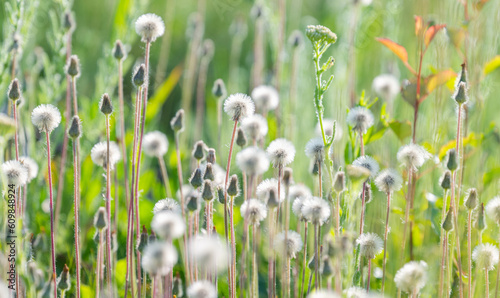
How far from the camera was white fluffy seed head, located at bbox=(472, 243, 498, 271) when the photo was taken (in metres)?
1.07

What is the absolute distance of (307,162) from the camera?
2.09 meters

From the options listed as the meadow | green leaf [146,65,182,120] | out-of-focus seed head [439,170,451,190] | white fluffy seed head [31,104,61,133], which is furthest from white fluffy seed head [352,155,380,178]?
green leaf [146,65,182,120]

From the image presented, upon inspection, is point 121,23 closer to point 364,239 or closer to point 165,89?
point 165,89

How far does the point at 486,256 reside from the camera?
3.53 feet

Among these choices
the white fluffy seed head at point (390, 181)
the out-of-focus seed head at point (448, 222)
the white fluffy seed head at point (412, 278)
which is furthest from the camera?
the white fluffy seed head at point (390, 181)

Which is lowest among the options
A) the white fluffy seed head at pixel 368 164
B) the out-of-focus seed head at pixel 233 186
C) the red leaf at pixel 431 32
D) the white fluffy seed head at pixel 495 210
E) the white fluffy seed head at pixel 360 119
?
the white fluffy seed head at pixel 495 210

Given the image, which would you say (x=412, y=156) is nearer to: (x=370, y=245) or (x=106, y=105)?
(x=370, y=245)

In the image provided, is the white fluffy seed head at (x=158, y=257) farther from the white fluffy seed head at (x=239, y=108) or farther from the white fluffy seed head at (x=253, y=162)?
the white fluffy seed head at (x=239, y=108)

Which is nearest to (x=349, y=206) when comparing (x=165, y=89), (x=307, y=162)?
(x=307, y=162)

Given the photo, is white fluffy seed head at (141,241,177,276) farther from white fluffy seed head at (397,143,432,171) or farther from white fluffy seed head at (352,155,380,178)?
white fluffy seed head at (397,143,432,171)

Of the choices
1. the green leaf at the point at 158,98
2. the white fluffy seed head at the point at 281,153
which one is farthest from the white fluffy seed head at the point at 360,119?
the green leaf at the point at 158,98

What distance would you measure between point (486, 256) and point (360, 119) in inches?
12.9

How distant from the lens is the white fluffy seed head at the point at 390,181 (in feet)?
3.65

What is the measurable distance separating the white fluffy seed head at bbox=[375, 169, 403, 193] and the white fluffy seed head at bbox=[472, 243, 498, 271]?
174 millimetres
